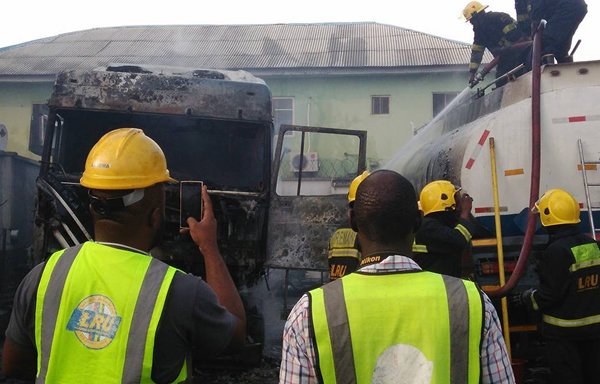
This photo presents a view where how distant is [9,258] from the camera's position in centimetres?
770

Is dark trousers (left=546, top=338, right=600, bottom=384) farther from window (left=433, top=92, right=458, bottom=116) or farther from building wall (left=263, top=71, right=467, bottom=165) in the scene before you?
window (left=433, top=92, right=458, bottom=116)

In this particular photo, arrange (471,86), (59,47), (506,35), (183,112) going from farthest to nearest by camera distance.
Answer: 1. (59,47)
2. (506,35)
3. (471,86)
4. (183,112)

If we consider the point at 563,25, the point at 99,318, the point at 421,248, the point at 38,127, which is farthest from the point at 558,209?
the point at 38,127

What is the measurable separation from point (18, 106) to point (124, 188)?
60.0 feet

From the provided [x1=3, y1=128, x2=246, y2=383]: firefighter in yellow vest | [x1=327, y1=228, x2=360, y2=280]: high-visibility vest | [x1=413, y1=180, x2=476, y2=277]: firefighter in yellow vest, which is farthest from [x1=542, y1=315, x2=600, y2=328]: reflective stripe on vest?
[x1=3, y1=128, x2=246, y2=383]: firefighter in yellow vest

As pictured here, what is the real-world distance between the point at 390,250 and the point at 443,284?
0.16 metres

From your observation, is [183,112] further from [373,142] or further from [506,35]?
[373,142]

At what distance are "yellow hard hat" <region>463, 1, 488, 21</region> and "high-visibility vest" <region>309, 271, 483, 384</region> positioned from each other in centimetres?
609

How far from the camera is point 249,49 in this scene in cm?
1836

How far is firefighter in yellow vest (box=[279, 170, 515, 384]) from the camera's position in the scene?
1.35 meters

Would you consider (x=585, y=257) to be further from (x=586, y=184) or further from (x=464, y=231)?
(x=586, y=184)

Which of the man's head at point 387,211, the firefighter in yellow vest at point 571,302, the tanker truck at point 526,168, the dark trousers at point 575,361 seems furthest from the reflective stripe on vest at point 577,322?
the man's head at point 387,211

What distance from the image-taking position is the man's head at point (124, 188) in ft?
5.05

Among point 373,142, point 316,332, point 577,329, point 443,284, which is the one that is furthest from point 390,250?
point 373,142
